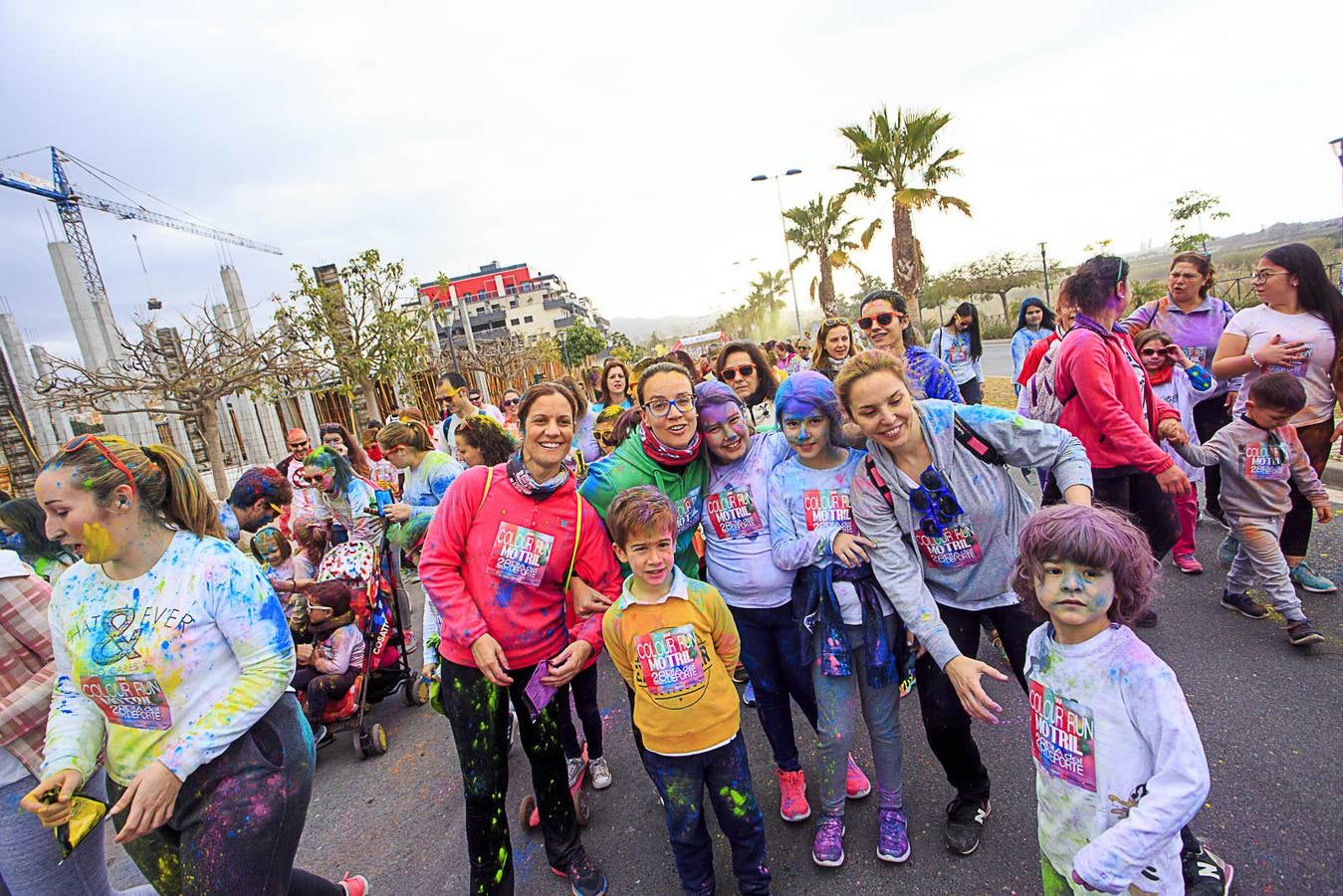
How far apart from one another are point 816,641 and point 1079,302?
2279mm

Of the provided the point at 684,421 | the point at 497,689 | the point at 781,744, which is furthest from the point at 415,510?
the point at 781,744

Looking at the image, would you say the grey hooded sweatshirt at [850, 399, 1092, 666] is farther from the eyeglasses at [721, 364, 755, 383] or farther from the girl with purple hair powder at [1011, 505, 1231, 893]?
the eyeglasses at [721, 364, 755, 383]

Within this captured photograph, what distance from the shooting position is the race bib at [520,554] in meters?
2.35

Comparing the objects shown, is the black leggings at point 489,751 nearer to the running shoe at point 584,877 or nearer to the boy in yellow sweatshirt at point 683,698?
the running shoe at point 584,877

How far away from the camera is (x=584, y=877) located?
2504mm

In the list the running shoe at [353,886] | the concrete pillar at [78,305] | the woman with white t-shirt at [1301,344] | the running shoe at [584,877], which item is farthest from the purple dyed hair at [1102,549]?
the concrete pillar at [78,305]

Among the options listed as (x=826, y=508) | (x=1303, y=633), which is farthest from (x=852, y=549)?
(x=1303, y=633)

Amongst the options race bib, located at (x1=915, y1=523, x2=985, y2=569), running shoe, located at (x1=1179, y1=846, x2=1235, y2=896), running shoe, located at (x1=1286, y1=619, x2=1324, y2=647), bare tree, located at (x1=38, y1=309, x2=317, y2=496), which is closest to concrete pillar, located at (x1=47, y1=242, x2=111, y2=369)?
bare tree, located at (x1=38, y1=309, x2=317, y2=496)

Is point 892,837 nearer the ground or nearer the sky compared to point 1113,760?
nearer the ground

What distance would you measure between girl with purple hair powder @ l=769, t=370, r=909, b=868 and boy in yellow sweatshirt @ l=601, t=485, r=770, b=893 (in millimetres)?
379

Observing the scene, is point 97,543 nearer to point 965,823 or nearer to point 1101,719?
point 1101,719

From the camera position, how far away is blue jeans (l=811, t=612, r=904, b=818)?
237 centimetres

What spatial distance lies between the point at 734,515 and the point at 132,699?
2.11 meters

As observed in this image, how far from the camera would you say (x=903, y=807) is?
265 cm
